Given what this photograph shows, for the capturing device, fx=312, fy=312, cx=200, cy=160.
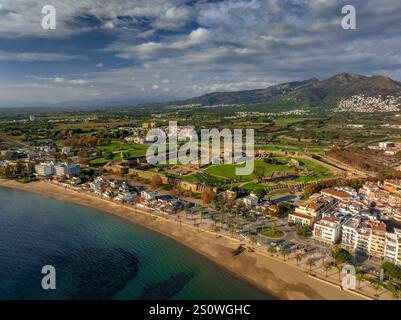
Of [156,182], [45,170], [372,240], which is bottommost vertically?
[372,240]

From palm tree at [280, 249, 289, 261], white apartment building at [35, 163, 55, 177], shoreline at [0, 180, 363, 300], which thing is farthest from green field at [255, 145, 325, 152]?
palm tree at [280, 249, 289, 261]

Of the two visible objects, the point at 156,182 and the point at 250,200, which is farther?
the point at 156,182

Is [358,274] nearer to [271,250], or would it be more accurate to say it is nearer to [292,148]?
[271,250]

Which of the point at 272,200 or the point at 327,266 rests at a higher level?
the point at 272,200

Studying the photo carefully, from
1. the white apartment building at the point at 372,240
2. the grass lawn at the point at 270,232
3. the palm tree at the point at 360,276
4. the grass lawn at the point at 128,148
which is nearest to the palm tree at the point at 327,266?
the palm tree at the point at 360,276

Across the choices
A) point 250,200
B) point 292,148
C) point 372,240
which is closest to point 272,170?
point 250,200

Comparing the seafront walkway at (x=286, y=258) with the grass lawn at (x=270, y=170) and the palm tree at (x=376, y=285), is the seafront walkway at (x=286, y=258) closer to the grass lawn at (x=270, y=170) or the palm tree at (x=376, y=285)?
the palm tree at (x=376, y=285)

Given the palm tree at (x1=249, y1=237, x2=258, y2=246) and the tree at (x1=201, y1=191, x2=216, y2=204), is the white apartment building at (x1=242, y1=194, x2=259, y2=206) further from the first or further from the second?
the palm tree at (x1=249, y1=237, x2=258, y2=246)
